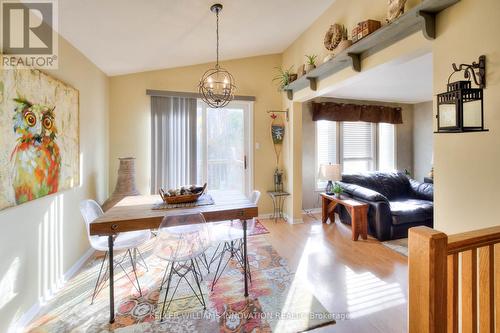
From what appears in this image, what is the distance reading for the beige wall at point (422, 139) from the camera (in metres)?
5.18

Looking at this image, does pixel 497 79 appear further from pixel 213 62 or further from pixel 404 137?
pixel 404 137

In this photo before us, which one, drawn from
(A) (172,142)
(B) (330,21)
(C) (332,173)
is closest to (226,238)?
(A) (172,142)

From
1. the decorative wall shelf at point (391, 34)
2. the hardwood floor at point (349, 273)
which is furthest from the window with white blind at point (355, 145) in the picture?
the decorative wall shelf at point (391, 34)

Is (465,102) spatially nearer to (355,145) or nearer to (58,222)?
(58,222)

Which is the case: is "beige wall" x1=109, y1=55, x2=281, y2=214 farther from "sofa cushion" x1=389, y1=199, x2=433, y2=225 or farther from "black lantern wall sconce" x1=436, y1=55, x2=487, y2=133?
"black lantern wall sconce" x1=436, y1=55, x2=487, y2=133

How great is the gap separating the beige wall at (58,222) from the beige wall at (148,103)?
187 millimetres

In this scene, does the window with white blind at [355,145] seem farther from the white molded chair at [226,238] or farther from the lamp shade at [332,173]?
the white molded chair at [226,238]

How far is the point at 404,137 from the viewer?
550 centimetres

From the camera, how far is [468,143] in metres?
1.54

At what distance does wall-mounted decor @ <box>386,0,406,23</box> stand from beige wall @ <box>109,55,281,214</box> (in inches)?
102

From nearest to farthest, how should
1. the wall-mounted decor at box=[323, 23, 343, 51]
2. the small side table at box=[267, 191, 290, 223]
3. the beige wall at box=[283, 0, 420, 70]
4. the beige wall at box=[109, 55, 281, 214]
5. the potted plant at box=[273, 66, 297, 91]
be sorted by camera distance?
the beige wall at box=[283, 0, 420, 70], the wall-mounted decor at box=[323, 23, 343, 51], the beige wall at box=[109, 55, 281, 214], the potted plant at box=[273, 66, 297, 91], the small side table at box=[267, 191, 290, 223]

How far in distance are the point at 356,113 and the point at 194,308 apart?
15.3 feet

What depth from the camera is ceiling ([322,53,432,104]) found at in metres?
2.92

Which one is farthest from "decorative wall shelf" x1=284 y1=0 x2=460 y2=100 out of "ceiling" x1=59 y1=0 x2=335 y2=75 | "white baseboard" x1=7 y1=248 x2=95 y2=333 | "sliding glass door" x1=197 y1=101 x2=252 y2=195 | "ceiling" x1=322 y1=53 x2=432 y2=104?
"white baseboard" x1=7 y1=248 x2=95 y2=333
